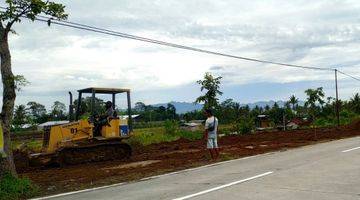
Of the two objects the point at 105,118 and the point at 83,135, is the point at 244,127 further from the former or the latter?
the point at 83,135

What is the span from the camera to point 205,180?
12844mm

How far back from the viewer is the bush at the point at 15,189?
11727mm

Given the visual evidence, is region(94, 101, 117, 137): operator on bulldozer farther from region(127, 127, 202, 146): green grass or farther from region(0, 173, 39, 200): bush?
region(127, 127, 202, 146): green grass

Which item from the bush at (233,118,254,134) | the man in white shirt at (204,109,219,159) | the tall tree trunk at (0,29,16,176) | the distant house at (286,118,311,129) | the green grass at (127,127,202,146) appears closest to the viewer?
the tall tree trunk at (0,29,16,176)

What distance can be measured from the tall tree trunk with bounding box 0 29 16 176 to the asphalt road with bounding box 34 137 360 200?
227 centimetres

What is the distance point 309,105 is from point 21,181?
167 ft

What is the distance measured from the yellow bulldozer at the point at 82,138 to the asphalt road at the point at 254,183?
5.55m

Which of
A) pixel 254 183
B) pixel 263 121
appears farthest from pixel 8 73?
pixel 263 121

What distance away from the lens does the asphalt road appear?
404 inches

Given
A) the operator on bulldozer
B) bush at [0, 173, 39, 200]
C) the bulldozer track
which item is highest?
the operator on bulldozer

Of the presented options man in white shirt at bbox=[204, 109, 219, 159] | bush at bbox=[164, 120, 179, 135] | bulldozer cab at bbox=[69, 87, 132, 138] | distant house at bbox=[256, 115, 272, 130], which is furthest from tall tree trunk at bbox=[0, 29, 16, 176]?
distant house at bbox=[256, 115, 272, 130]

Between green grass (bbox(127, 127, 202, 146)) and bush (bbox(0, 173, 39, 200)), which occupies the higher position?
green grass (bbox(127, 127, 202, 146))

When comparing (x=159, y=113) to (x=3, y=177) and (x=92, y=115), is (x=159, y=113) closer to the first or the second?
(x=92, y=115)

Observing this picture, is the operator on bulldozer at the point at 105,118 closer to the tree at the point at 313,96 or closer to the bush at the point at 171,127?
the bush at the point at 171,127
